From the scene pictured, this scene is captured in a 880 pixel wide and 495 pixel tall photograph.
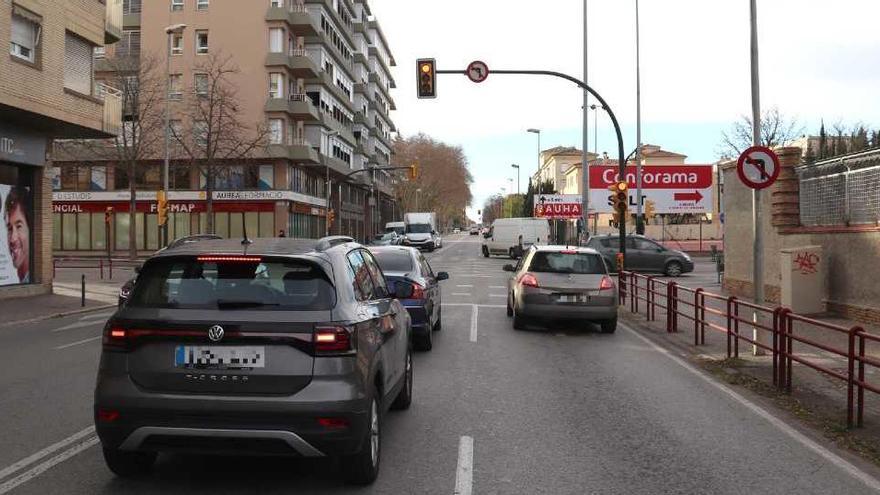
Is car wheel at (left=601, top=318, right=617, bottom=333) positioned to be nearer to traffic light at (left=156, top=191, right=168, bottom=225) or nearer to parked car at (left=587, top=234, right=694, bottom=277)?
parked car at (left=587, top=234, right=694, bottom=277)

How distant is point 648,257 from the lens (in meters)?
30.2

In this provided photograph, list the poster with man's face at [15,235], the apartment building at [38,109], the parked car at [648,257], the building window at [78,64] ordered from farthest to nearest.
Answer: the parked car at [648,257], the building window at [78,64], the poster with man's face at [15,235], the apartment building at [38,109]

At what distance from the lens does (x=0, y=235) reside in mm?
19234

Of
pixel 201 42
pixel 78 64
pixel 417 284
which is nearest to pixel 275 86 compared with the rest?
pixel 201 42

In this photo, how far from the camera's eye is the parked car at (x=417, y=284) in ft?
33.9

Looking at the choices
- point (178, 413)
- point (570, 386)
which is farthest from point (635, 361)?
point (178, 413)

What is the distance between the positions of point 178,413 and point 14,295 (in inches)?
725

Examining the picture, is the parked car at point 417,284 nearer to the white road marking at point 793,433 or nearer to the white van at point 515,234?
the white road marking at point 793,433

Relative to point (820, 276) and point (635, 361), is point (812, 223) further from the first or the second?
point (635, 361)

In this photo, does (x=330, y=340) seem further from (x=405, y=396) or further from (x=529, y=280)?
(x=529, y=280)

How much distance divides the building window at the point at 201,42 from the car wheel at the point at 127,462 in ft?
162

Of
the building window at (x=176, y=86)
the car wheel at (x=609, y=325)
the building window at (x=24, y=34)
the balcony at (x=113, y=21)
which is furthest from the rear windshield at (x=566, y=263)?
the building window at (x=176, y=86)

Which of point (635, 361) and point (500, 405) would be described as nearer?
Answer: point (500, 405)

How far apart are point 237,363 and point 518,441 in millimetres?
2578
